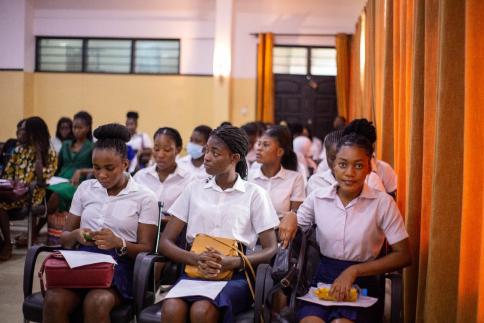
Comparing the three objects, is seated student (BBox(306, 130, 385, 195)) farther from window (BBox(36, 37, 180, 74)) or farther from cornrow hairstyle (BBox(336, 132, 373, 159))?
window (BBox(36, 37, 180, 74))

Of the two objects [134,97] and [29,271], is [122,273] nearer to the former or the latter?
[29,271]

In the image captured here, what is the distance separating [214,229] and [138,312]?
58 centimetres

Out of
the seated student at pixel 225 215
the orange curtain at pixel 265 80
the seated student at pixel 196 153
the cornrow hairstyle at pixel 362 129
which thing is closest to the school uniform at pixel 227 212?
the seated student at pixel 225 215

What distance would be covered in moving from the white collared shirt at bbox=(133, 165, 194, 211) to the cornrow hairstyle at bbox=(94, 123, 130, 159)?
1.33 m

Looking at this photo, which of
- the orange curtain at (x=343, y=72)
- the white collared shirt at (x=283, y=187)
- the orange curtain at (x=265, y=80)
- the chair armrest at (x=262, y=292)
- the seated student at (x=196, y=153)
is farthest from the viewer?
the orange curtain at (x=265, y=80)

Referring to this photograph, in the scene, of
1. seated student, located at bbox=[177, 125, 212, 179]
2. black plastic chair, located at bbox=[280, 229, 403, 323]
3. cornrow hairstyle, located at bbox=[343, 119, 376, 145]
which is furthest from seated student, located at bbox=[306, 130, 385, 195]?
seated student, located at bbox=[177, 125, 212, 179]

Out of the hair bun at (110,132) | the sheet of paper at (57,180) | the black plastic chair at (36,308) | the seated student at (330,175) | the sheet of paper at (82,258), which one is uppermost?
the hair bun at (110,132)

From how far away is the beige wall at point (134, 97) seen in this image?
40.2 feet

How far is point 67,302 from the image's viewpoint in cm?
288

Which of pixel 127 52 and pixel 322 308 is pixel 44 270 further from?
pixel 127 52

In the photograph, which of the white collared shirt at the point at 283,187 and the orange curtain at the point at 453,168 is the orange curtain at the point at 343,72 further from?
the orange curtain at the point at 453,168

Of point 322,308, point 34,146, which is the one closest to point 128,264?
point 322,308

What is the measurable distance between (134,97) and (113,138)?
9333 millimetres

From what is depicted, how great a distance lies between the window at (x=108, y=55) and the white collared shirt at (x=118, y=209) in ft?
30.7
